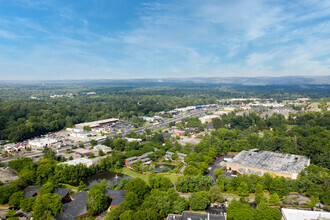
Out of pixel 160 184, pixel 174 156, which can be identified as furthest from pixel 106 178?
pixel 174 156

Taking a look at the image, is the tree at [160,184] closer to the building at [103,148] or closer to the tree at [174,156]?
the tree at [174,156]

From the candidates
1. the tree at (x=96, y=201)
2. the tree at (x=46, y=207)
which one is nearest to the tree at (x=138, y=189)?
the tree at (x=96, y=201)

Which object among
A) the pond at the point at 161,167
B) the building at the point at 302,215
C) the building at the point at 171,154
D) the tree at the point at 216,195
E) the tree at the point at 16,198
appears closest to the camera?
the building at the point at 302,215

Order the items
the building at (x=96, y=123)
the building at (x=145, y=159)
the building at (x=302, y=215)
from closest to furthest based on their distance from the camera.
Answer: the building at (x=302, y=215), the building at (x=145, y=159), the building at (x=96, y=123)

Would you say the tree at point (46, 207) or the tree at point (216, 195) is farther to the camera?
the tree at point (216, 195)

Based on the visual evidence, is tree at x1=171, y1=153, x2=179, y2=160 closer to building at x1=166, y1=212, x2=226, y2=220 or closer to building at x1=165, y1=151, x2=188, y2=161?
building at x1=165, y1=151, x2=188, y2=161

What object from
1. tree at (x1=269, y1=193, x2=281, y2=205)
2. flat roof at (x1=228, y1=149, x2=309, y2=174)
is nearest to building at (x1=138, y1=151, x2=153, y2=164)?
flat roof at (x1=228, y1=149, x2=309, y2=174)

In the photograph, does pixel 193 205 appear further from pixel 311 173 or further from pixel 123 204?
pixel 311 173

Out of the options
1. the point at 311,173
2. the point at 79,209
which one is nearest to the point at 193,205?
the point at 79,209

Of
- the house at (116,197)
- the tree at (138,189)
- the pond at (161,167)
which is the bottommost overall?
the pond at (161,167)
